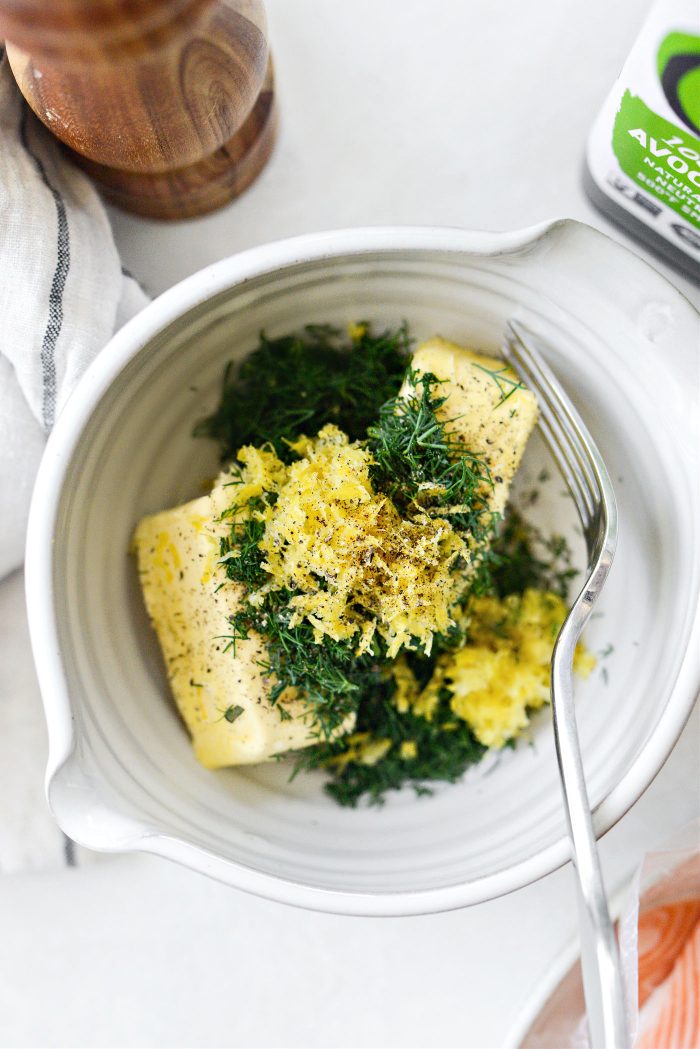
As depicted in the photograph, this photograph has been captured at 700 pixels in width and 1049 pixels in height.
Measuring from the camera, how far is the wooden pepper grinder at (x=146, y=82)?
0.55m

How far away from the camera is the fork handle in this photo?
25.9 inches

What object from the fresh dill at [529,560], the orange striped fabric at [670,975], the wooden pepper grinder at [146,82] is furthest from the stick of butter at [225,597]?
the orange striped fabric at [670,975]

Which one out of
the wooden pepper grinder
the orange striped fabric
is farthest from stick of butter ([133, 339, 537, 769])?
the orange striped fabric

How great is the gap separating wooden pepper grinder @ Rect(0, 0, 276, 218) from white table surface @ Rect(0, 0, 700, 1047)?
10 cm

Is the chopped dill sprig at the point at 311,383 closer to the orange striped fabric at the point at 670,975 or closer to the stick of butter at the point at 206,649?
the stick of butter at the point at 206,649

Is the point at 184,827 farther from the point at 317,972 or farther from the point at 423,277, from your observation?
the point at 423,277

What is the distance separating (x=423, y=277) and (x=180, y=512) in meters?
0.32

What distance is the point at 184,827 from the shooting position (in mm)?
789

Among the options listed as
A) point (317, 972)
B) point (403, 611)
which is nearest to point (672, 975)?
point (317, 972)

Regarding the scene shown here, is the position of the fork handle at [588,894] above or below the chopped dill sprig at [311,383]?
below

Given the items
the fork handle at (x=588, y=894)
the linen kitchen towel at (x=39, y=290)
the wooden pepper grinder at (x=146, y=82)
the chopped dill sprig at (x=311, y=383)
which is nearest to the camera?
the wooden pepper grinder at (x=146, y=82)

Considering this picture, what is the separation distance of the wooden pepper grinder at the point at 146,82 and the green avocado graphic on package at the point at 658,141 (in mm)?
317

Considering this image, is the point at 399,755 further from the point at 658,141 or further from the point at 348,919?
the point at 658,141

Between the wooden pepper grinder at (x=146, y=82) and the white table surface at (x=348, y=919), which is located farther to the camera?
the white table surface at (x=348, y=919)
